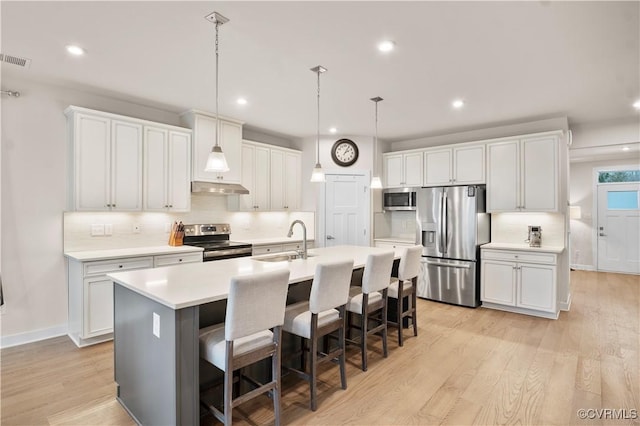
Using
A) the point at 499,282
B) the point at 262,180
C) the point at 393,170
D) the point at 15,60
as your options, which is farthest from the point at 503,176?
the point at 15,60

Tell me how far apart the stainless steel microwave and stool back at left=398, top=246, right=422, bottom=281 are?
2162 millimetres

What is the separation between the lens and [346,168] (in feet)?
19.3

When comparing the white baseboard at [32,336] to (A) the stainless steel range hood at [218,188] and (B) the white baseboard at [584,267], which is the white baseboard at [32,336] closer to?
(A) the stainless steel range hood at [218,188]

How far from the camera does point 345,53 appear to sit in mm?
2830

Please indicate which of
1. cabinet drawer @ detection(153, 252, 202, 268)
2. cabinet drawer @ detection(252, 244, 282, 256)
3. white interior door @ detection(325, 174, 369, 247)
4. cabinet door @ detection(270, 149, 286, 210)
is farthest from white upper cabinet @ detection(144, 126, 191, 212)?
white interior door @ detection(325, 174, 369, 247)

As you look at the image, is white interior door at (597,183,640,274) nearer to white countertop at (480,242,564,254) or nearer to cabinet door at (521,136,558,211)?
white countertop at (480,242,564,254)

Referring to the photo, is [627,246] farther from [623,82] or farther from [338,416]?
[338,416]

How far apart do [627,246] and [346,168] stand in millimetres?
6367

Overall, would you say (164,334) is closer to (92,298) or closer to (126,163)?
(92,298)

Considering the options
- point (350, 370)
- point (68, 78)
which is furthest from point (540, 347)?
point (68, 78)

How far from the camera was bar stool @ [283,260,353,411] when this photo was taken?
2357mm

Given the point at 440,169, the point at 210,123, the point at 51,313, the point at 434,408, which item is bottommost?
the point at 434,408

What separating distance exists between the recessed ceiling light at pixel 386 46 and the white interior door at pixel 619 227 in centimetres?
732

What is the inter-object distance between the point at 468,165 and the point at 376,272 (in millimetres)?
3041
